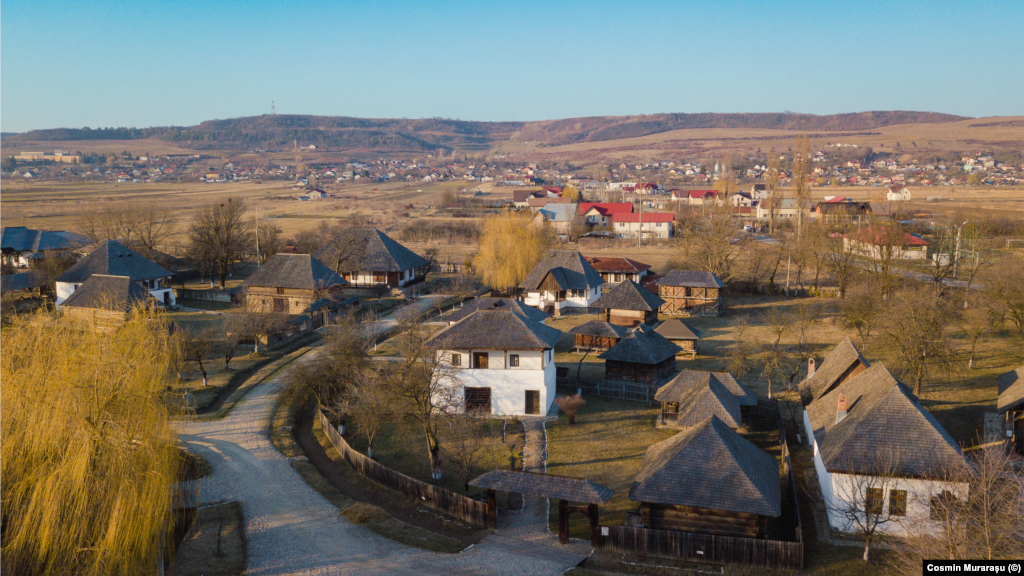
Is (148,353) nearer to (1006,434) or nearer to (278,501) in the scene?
(278,501)

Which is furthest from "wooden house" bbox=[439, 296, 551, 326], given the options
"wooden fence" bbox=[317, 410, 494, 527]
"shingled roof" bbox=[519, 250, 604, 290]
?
"wooden fence" bbox=[317, 410, 494, 527]

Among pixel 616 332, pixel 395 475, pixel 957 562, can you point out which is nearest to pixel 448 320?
pixel 616 332

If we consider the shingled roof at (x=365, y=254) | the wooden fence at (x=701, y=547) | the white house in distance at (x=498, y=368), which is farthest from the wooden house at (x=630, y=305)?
the wooden fence at (x=701, y=547)

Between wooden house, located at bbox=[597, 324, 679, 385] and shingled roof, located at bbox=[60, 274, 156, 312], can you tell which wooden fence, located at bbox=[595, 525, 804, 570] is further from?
shingled roof, located at bbox=[60, 274, 156, 312]

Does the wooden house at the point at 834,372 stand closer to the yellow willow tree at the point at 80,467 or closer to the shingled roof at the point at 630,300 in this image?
the shingled roof at the point at 630,300

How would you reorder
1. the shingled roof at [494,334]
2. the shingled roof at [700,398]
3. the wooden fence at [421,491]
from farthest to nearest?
the shingled roof at [494,334]
the shingled roof at [700,398]
the wooden fence at [421,491]
